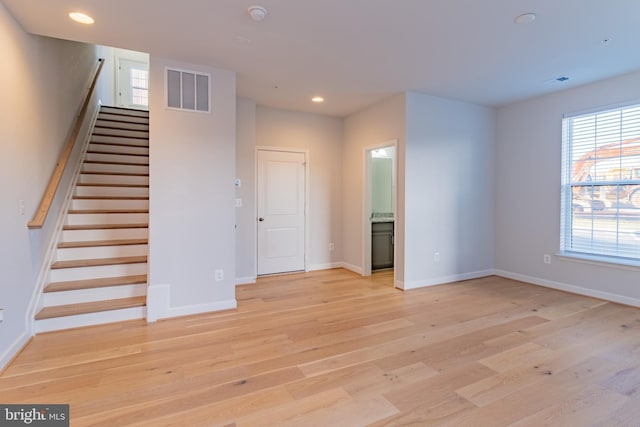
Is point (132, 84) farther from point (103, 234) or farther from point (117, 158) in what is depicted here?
point (103, 234)

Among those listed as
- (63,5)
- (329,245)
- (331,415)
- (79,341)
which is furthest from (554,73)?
(79,341)

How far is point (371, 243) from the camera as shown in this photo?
17.0 ft

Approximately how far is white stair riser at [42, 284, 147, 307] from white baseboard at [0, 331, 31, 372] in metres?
0.41

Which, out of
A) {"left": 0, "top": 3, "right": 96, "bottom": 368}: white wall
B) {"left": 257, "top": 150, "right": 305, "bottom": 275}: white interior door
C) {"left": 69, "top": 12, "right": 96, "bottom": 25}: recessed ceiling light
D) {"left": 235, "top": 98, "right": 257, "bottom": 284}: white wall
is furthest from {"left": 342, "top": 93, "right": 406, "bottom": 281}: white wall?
{"left": 0, "top": 3, "right": 96, "bottom": 368}: white wall

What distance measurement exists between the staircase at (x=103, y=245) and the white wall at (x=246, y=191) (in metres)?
1.25

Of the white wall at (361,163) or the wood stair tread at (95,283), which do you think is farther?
the white wall at (361,163)

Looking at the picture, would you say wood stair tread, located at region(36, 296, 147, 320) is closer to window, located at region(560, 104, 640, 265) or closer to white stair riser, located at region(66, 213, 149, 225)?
white stair riser, located at region(66, 213, 149, 225)

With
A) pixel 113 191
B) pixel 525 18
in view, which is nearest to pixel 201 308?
pixel 113 191

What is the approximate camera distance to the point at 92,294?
10.3 feet

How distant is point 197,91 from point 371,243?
3378 mm

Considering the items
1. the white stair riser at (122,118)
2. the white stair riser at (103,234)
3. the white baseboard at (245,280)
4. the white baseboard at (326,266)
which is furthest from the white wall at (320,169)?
the white stair riser at (122,118)

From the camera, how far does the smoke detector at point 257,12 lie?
230 centimetres

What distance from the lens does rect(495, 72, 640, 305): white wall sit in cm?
373

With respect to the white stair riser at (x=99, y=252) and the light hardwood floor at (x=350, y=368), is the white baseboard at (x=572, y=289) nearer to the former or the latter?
the light hardwood floor at (x=350, y=368)
